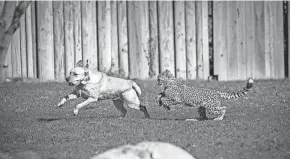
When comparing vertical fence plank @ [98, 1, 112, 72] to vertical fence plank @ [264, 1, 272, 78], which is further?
vertical fence plank @ [264, 1, 272, 78]

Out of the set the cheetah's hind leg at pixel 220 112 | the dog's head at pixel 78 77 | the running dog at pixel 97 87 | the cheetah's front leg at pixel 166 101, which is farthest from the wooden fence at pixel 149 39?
the cheetah's hind leg at pixel 220 112

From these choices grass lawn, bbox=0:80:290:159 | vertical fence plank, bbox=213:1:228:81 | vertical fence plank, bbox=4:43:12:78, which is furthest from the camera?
vertical fence plank, bbox=213:1:228:81

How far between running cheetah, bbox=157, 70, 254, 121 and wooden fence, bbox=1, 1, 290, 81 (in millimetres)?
4410

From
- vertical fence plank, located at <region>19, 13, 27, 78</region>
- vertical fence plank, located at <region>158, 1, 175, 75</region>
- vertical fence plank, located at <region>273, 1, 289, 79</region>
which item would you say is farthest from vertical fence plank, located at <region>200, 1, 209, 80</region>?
vertical fence plank, located at <region>19, 13, 27, 78</region>

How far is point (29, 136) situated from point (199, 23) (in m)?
6.62

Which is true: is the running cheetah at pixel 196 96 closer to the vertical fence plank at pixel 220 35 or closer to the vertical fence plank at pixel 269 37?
the vertical fence plank at pixel 220 35

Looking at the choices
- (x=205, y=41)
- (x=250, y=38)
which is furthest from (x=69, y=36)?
(x=250, y=38)

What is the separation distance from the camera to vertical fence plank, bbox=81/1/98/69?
49.0 ft

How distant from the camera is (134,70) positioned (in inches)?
592

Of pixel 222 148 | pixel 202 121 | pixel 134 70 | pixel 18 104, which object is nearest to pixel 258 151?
pixel 222 148

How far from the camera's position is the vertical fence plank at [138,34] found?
49.2 ft

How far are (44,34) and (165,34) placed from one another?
9.07ft

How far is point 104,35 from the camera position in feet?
49.1

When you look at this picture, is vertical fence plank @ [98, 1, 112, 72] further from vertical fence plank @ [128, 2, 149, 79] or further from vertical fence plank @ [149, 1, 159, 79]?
vertical fence plank @ [149, 1, 159, 79]
